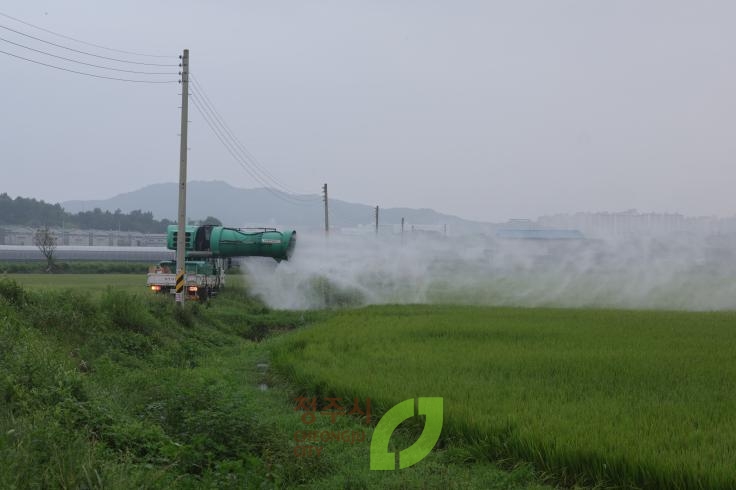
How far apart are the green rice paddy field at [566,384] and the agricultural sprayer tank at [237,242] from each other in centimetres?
1040

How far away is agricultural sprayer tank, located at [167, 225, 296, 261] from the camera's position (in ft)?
99.2

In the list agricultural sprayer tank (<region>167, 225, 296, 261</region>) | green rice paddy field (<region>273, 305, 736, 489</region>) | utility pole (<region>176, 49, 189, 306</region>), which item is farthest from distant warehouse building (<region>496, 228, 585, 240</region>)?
utility pole (<region>176, 49, 189, 306</region>)

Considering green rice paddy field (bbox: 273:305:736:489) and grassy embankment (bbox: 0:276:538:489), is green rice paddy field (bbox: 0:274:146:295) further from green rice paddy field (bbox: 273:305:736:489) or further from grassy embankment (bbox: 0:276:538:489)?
grassy embankment (bbox: 0:276:538:489)

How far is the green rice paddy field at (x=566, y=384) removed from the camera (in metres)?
7.45

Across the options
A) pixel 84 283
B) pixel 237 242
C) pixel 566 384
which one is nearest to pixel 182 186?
pixel 237 242

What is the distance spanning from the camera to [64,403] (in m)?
8.17

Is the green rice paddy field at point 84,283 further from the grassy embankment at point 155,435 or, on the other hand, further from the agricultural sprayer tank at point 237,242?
the grassy embankment at point 155,435

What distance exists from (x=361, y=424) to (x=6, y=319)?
767 centimetres

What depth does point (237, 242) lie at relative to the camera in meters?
31.0

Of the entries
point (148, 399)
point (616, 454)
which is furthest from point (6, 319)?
point (616, 454)

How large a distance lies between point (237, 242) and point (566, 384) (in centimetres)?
2210

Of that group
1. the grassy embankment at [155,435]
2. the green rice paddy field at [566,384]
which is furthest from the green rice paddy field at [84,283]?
the grassy embankment at [155,435]

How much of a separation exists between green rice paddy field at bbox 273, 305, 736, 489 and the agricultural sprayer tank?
10404 millimetres

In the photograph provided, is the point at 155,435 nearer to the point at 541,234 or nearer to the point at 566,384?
the point at 566,384
